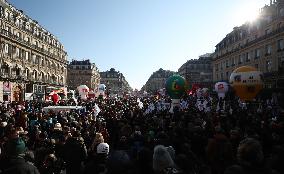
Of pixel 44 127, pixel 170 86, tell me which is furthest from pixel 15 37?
pixel 44 127

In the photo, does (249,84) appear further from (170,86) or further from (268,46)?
(268,46)

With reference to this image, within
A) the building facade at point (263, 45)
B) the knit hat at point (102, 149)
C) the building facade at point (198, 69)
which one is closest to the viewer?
the knit hat at point (102, 149)

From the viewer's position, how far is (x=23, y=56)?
5894cm

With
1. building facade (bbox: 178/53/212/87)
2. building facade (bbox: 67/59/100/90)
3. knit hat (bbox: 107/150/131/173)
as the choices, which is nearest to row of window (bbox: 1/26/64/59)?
building facade (bbox: 67/59/100/90)

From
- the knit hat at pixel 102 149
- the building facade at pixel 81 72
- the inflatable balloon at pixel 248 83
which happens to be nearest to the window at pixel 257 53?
the inflatable balloon at pixel 248 83

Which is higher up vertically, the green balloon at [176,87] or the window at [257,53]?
the window at [257,53]

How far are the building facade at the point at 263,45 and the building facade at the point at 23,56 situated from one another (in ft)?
107

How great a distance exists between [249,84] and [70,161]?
1234 centimetres

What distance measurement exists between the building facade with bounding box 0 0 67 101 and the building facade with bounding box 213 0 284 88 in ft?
107

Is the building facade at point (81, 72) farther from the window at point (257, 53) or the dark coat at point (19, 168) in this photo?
the dark coat at point (19, 168)

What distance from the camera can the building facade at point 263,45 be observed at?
44.9 meters


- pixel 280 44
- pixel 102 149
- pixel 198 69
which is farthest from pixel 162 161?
pixel 198 69

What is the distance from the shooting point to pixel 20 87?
56906 mm

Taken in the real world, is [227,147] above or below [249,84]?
below
